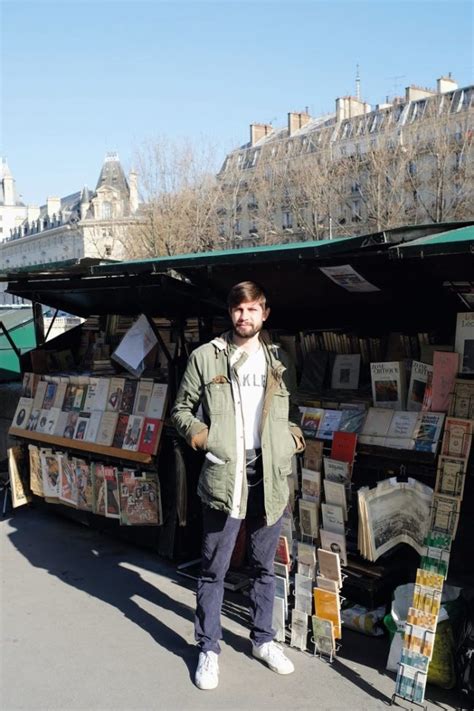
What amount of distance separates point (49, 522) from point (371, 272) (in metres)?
3.82

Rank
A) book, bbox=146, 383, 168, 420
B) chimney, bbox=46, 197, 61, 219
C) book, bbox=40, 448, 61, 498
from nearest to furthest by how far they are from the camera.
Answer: book, bbox=146, 383, 168, 420 → book, bbox=40, 448, 61, 498 → chimney, bbox=46, 197, 61, 219

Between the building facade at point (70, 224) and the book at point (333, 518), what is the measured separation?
6653cm

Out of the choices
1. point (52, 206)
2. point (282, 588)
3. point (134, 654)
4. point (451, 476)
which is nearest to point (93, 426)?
point (134, 654)

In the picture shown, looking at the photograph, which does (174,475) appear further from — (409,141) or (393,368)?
(409,141)

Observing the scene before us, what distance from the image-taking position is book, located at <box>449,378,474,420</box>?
3520 millimetres

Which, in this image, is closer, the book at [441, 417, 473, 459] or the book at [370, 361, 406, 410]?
Answer: the book at [441, 417, 473, 459]

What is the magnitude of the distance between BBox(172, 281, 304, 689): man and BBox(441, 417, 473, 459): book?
78cm

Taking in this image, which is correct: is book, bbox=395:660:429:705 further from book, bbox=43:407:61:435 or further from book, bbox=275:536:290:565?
book, bbox=43:407:61:435


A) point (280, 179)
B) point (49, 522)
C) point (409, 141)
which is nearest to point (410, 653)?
point (49, 522)

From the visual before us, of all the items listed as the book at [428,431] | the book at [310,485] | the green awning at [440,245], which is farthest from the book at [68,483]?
the green awning at [440,245]

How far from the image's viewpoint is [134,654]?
368 cm

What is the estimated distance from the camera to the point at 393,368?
4.03 m

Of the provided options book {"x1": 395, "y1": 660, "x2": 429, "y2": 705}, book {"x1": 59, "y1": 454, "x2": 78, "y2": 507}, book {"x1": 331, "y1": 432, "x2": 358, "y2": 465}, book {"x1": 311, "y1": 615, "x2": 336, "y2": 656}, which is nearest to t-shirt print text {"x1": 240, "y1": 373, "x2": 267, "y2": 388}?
book {"x1": 331, "y1": 432, "x2": 358, "y2": 465}

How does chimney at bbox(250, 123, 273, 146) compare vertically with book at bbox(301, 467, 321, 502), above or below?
above
